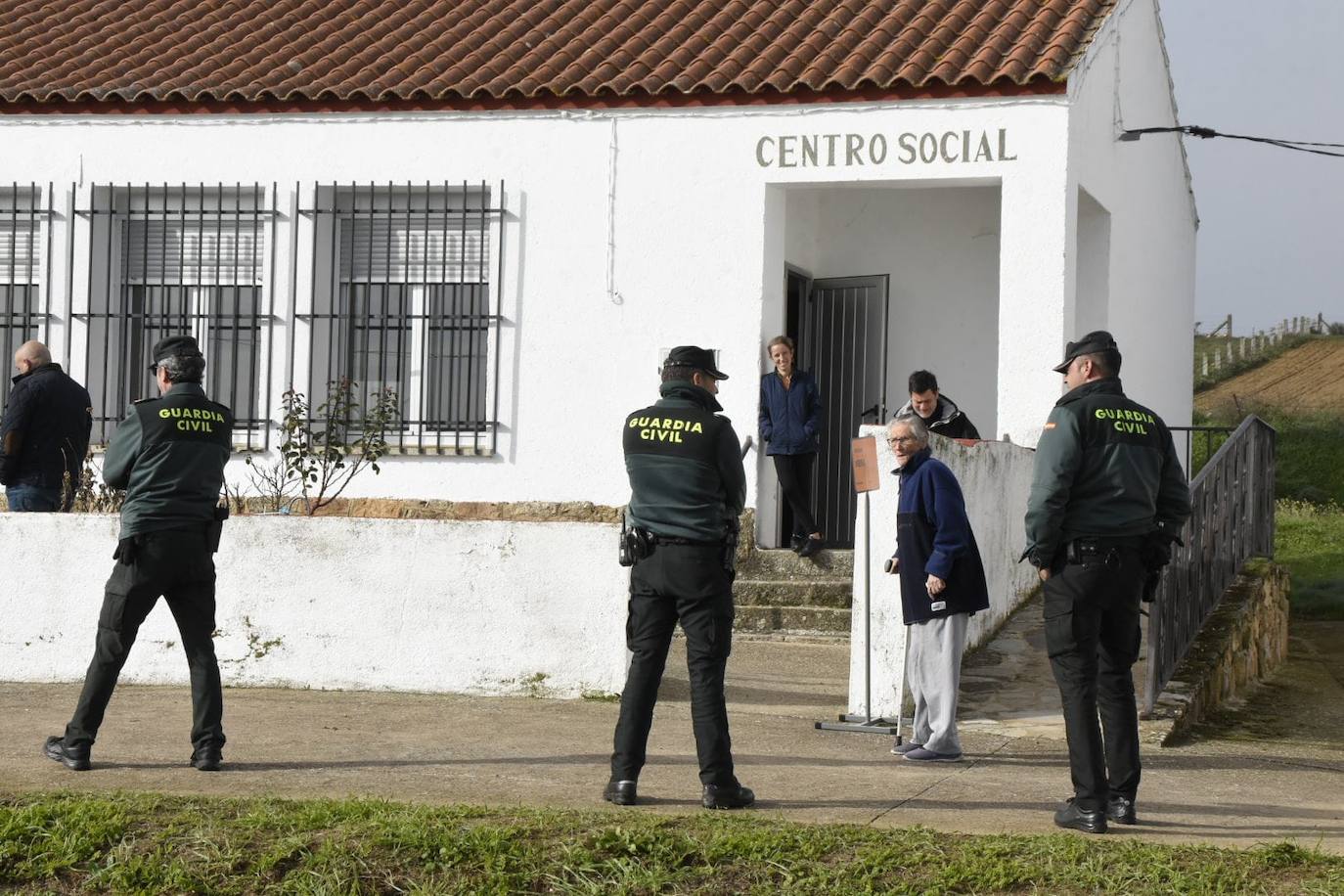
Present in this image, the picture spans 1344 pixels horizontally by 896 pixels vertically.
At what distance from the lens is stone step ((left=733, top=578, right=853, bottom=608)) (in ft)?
39.0

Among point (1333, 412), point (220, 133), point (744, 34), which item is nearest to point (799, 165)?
point (744, 34)

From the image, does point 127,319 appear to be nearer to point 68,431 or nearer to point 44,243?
point 44,243

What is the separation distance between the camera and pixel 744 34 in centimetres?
1347

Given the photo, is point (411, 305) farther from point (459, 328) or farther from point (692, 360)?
point (692, 360)

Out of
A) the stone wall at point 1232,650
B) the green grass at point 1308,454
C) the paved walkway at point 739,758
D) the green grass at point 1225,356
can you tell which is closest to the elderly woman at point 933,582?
the paved walkway at point 739,758

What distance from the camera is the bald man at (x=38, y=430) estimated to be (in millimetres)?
9945

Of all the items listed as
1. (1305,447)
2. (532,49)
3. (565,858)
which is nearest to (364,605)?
(565,858)

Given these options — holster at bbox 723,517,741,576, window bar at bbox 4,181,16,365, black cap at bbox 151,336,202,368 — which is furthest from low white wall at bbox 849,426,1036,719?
window bar at bbox 4,181,16,365

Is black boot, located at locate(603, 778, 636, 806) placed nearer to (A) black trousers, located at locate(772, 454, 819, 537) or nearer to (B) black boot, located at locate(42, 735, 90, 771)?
(B) black boot, located at locate(42, 735, 90, 771)

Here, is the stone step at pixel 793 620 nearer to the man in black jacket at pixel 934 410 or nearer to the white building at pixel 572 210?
the white building at pixel 572 210

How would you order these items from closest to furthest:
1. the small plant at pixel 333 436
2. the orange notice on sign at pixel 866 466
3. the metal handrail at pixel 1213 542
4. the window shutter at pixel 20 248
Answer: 1. the orange notice on sign at pixel 866 466
2. the metal handrail at pixel 1213 542
3. the small plant at pixel 333 436
4. the window shutter at pixel 20 248

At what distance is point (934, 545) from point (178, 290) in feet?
26.0

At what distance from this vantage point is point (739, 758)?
776 centimetres

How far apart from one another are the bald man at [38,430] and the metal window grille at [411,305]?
3.06m
